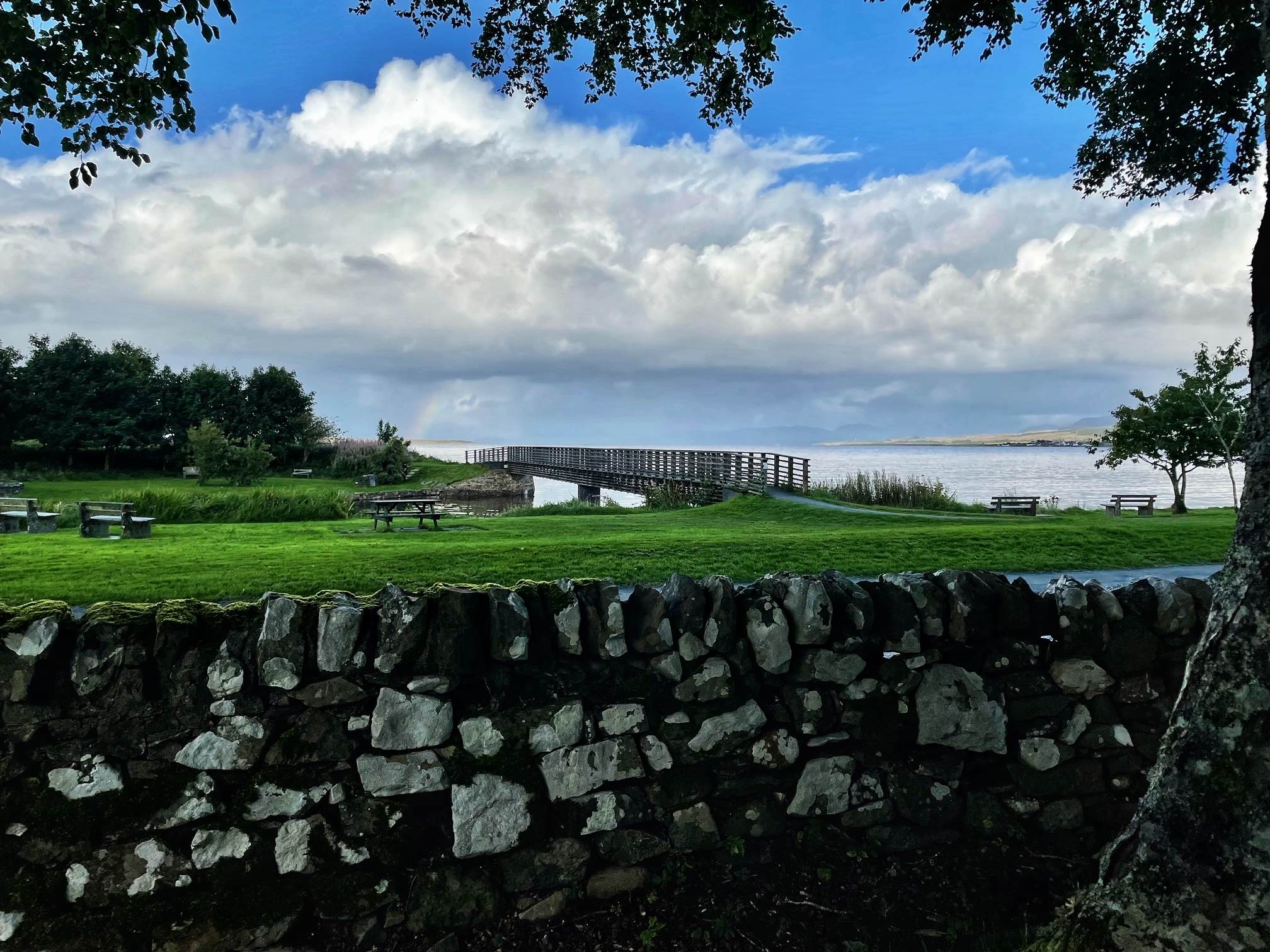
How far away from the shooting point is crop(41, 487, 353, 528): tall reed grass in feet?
59.0

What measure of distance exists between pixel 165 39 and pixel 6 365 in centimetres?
5951

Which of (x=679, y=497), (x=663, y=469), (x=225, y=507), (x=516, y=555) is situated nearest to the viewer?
(x=516, y=555)

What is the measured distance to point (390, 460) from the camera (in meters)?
50.3

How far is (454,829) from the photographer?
3.05 m

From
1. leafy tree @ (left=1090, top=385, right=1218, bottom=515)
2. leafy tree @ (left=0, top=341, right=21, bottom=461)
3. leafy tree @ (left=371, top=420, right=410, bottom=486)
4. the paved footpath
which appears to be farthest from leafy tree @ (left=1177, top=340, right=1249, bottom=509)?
leafy tree @ (left=0, top=341, right=21, bottom=461)

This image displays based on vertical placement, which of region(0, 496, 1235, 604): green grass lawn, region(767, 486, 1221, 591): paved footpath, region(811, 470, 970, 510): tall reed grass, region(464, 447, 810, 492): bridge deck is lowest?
region(767, 486, 1221, 591): paved footpath

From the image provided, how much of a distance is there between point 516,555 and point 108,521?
10285mm

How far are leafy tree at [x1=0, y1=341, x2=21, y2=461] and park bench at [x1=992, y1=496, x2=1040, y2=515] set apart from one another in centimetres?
5951

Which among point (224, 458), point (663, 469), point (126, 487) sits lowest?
point (126, 487)

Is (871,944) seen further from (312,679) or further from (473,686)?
(312,679)

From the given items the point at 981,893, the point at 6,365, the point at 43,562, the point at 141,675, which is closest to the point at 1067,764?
the point at 981,893

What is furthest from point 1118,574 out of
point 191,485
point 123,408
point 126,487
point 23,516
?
point 123,408

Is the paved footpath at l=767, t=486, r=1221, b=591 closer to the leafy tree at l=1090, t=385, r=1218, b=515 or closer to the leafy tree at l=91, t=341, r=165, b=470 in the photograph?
the leafy tree at l=1090, t=385, r=1218, b=515

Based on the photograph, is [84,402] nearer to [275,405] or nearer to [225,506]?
[275,405]
